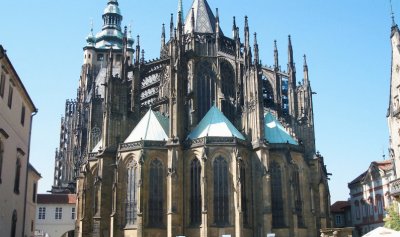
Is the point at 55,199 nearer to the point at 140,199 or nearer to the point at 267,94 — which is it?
the point at 140,199

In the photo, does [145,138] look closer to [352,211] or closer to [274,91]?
[274,91]

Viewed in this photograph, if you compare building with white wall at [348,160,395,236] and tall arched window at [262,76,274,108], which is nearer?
building with white wall at [348,160,395,236]

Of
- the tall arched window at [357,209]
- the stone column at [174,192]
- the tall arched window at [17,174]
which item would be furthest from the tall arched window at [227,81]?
the tall arched window at [17,174]

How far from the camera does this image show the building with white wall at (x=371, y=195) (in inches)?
2121

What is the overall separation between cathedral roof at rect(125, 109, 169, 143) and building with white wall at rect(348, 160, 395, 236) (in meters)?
24.2

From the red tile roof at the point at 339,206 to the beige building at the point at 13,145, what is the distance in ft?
156

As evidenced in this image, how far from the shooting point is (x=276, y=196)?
4659 cm

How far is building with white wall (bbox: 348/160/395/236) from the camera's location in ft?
177

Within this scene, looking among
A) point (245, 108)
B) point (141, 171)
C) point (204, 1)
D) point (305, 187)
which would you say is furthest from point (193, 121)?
point (204, 1)

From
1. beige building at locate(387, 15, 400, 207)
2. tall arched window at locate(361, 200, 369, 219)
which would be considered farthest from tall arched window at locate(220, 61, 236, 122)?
tall arched window at locate(361, 200, 369, 219)

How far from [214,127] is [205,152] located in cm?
357

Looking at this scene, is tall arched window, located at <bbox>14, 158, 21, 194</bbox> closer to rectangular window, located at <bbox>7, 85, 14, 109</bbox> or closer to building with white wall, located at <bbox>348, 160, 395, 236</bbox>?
rectangular window, located at <bbox>7, 85, 14, 109</bbox>

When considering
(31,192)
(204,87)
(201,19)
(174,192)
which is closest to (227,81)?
(204,87)

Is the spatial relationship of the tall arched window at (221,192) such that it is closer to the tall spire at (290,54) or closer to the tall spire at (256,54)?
the tall spire at (256,54)
